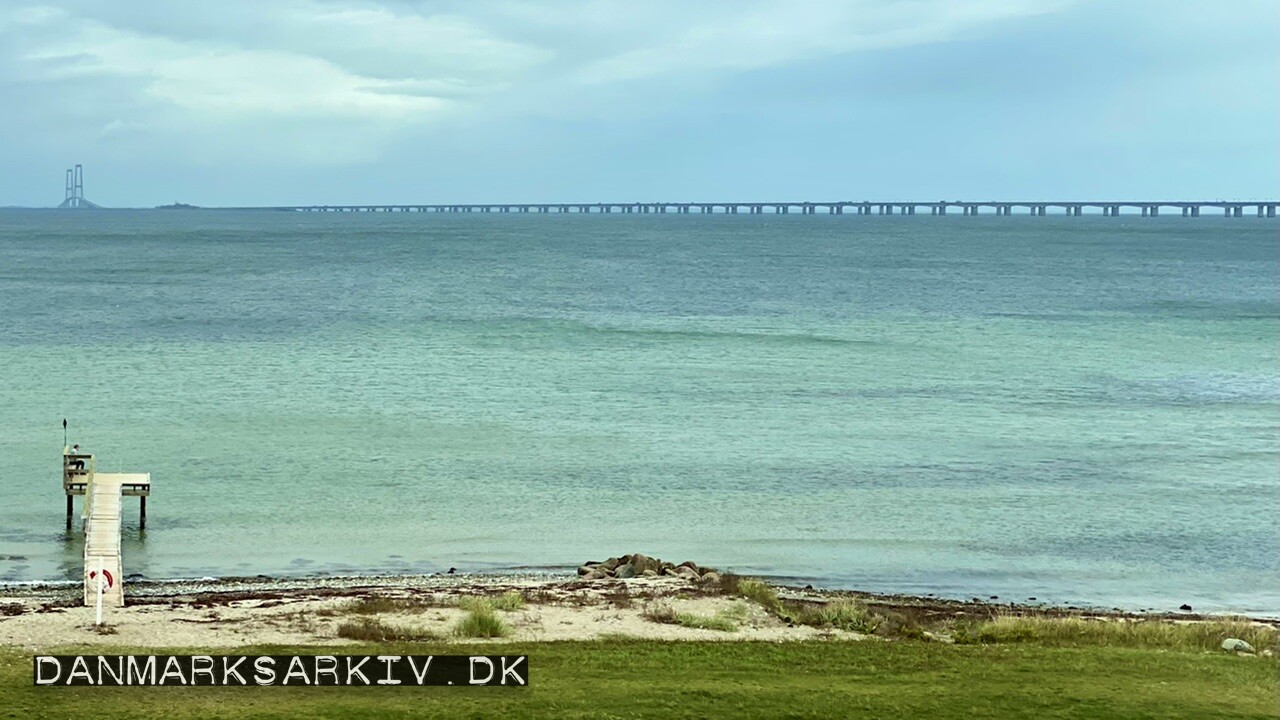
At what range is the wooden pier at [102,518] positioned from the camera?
23.1 metres

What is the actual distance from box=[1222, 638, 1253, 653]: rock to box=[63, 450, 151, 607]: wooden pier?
49.1ft

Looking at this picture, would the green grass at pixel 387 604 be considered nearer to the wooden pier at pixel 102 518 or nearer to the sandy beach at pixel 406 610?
the sandy beach at pixel 406 610

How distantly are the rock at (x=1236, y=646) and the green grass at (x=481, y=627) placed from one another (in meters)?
9.52

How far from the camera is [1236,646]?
1983cm

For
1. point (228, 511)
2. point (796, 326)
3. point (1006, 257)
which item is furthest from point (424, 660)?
point (1006, 257)

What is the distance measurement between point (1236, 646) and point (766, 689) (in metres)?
7.59

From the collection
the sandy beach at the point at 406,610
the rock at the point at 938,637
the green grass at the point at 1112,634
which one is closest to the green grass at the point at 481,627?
the sandy beach at the point at 406,610

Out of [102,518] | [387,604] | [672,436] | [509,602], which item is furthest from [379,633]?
[672,436]

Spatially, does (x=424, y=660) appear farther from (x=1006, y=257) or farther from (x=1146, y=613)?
(x=1006, y=257)

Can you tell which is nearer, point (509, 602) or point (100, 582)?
point (100, 582)

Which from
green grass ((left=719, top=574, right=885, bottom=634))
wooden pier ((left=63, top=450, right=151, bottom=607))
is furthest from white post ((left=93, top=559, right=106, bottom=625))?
green grass ((left=719, top=574, right=885, bottom=634))

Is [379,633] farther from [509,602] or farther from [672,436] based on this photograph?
[672,436]

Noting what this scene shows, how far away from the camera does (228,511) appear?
33.0 metres

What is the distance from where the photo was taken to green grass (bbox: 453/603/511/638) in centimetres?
1998
